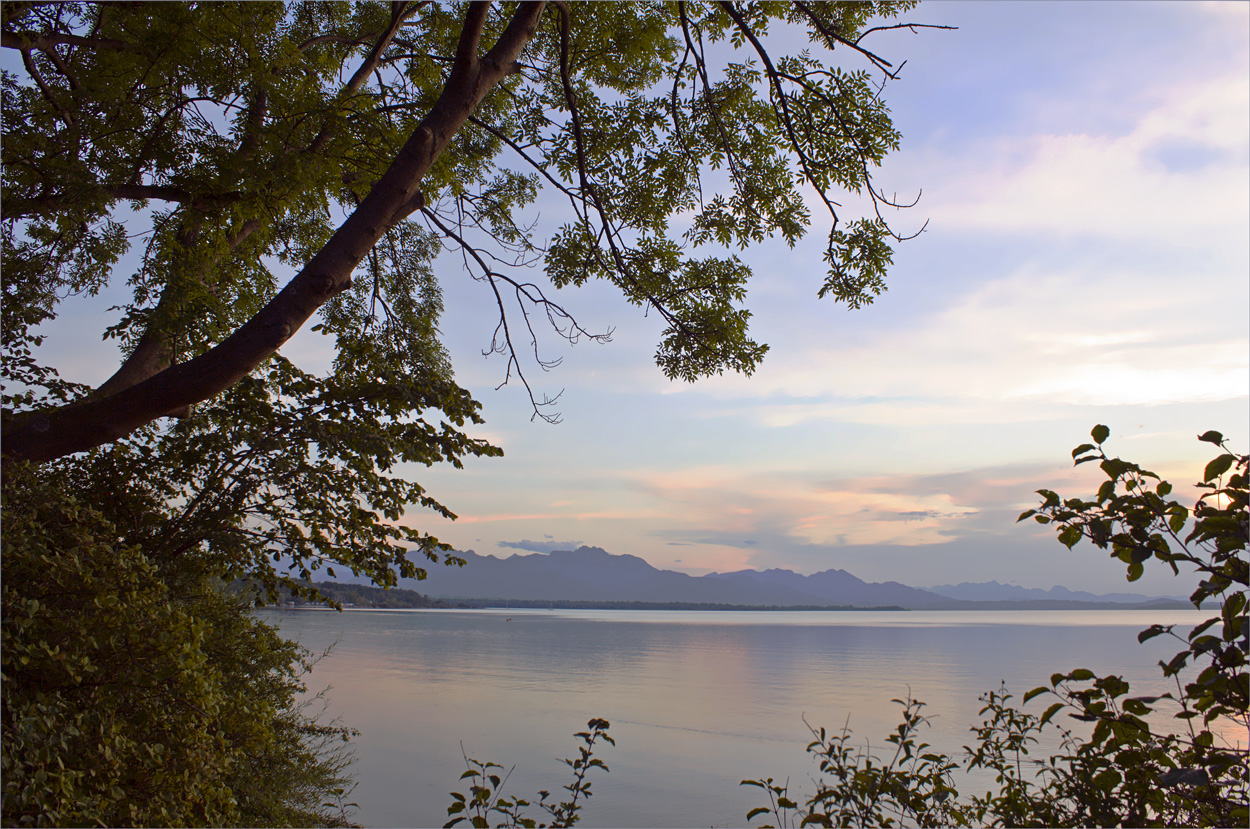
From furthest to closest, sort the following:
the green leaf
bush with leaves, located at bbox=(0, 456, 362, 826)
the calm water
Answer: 1. the calm water
2. bush with leaves, located at bbox=(0, 456, 362, 826)
3. the green leaf

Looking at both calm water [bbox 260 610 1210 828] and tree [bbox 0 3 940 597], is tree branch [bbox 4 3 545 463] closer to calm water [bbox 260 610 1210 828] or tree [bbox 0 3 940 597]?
tree [bbox 0 3 940 597]

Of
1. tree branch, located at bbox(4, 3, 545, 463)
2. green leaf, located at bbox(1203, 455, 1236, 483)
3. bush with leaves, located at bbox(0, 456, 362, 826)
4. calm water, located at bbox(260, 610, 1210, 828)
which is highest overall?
tree branch, located at bbox(4, 3, 545, 463)

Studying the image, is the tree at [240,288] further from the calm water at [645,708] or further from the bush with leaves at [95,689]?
the calm water at [645,708]

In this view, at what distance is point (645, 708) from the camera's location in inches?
1175

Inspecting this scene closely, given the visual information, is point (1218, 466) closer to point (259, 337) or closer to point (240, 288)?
point (259, 337)

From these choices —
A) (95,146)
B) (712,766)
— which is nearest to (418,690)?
(712,766)

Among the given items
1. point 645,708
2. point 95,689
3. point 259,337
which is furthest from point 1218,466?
point 645,708

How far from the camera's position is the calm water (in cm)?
1812

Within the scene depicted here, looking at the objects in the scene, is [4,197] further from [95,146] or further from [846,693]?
[846,693]

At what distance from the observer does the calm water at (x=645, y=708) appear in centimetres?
1812

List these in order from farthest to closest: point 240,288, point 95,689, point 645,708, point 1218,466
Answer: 1. point 645,708
2. point 240,288
3. point 95,689
4. point 1218,466

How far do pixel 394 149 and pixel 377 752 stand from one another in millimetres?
20087

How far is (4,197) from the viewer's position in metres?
5.18

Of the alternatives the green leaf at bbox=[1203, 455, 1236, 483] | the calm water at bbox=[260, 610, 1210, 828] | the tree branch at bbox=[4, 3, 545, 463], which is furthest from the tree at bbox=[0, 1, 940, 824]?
the calm water at bbox=[260, 610, 1210, 828]
